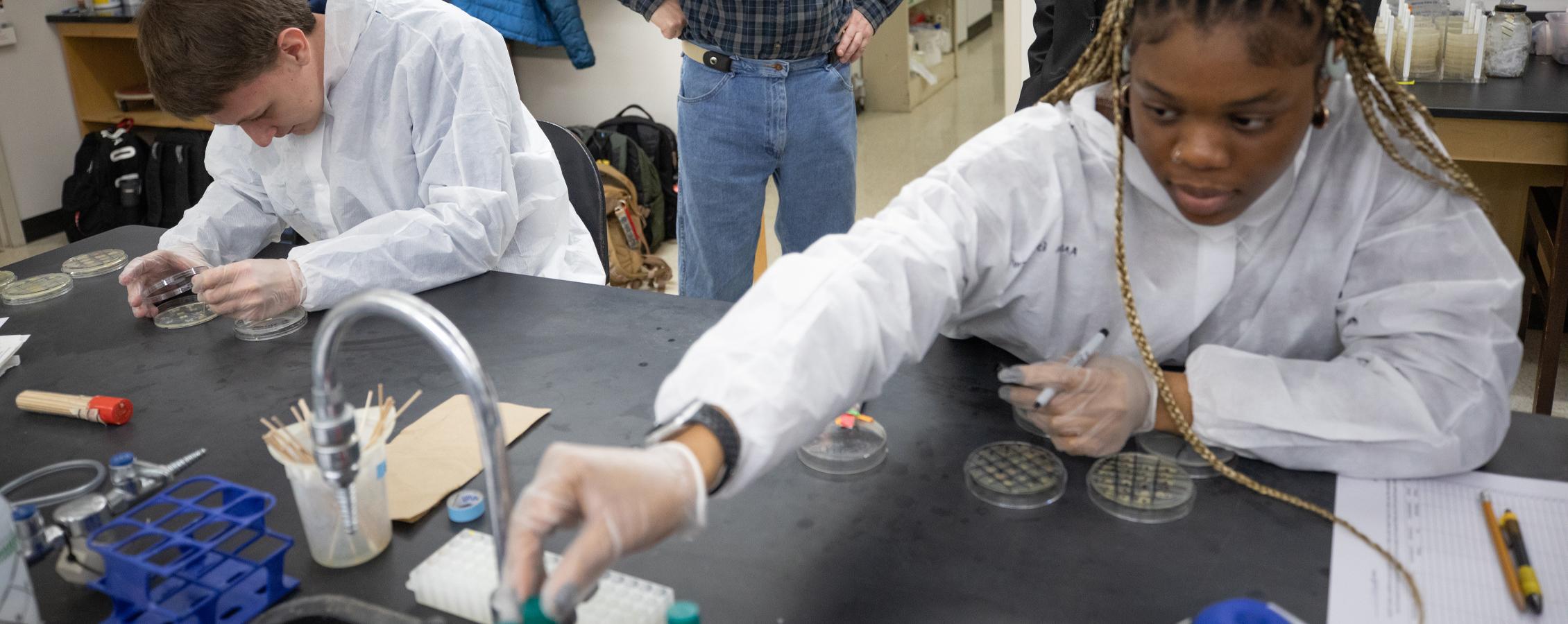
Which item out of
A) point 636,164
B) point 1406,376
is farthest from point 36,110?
point 1406,376

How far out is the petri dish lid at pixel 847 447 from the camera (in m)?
1.06

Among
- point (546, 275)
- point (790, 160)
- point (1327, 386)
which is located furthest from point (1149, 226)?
point (790, 160)

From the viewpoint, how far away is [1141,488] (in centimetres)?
100

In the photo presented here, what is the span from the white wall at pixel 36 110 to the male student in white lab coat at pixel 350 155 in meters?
2.68

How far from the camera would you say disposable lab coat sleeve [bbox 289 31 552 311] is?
1.56 meters

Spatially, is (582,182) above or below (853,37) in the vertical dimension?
below

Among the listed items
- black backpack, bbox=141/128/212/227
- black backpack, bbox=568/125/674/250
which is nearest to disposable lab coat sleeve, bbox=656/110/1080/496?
black backpack, bbox=568/125/674/250

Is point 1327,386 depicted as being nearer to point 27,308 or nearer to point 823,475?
point 823,475

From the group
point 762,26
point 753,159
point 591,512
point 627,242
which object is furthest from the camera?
point 627,242

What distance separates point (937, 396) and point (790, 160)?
1222mm

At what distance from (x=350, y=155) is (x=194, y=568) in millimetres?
983

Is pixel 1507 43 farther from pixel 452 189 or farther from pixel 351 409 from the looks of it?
pixel 351 409

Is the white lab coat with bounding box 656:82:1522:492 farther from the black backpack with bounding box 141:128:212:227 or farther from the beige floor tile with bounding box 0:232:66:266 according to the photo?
the beige floor tile with bounding box 0:232:66:266

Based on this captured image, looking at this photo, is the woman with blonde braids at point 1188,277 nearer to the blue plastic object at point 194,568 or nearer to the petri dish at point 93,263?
the blue plastic object at point 194,568
